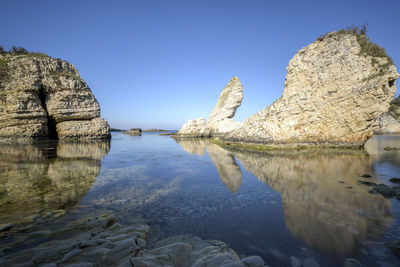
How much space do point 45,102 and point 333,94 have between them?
3645 centimetres

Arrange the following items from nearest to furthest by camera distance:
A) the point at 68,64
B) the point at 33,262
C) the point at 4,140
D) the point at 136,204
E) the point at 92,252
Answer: the point at 33,262, the point at 92,252, the point at 136,204, the point at 4,140, the point at 68,64

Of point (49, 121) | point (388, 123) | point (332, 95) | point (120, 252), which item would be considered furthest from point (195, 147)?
point (388, 123)

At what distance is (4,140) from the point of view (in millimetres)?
23938

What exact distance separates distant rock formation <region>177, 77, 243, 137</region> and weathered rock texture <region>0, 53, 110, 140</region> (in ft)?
64.3

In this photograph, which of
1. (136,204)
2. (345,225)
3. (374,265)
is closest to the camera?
(374,265)

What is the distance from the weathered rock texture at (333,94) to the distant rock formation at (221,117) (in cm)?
1959

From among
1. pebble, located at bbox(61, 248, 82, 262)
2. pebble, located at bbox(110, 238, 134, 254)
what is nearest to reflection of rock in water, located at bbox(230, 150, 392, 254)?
pebble, located at bbox(110, 238, 134, 254)

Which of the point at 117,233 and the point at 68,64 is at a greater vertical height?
the point at 68,64

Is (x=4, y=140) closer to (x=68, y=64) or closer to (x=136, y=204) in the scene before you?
(x=68, y=64)

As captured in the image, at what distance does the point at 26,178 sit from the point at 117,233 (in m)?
6.77

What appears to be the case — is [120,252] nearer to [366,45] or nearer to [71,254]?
[71,254]

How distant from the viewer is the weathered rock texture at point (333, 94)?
51.3 ft

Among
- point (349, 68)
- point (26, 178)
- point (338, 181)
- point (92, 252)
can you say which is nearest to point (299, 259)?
point (92, 252)

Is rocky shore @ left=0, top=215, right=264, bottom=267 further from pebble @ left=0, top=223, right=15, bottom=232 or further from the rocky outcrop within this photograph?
the rocky outcrop
